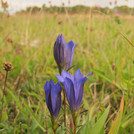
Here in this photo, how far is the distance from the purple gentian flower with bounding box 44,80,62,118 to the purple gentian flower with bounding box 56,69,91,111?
1.4 inches

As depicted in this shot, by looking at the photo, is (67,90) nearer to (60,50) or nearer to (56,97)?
(56,97)

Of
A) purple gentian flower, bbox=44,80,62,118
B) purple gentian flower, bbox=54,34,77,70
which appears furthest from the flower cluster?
purple gentian flower, bbox=54,34,77,70

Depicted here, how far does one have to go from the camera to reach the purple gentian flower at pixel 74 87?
0.57 meters

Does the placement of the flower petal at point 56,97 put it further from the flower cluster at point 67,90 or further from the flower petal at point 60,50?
the flower petal at point 60,50

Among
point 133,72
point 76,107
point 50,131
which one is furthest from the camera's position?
point 133,72

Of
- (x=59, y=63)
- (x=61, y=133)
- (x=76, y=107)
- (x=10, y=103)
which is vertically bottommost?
(x=10, y=103)

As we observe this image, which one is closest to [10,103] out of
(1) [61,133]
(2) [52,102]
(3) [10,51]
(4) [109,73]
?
(1) [61,133]

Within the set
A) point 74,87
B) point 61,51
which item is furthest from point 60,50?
point 74,87

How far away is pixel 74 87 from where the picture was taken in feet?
1.92

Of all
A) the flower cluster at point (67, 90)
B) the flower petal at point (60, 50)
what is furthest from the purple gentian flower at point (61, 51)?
the flower cluster at point (67, 90)

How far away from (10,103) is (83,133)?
754 mm

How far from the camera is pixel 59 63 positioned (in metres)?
0.74

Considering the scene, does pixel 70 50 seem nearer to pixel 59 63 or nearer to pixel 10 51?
pixel 59 63

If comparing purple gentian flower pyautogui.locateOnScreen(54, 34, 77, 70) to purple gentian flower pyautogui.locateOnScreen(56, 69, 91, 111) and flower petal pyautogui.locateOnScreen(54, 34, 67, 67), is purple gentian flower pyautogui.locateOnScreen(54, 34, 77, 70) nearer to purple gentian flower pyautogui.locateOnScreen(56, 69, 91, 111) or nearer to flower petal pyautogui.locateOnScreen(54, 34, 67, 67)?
flower petal pyautogui.locateOnScreen(54, 34, 67, 67)
